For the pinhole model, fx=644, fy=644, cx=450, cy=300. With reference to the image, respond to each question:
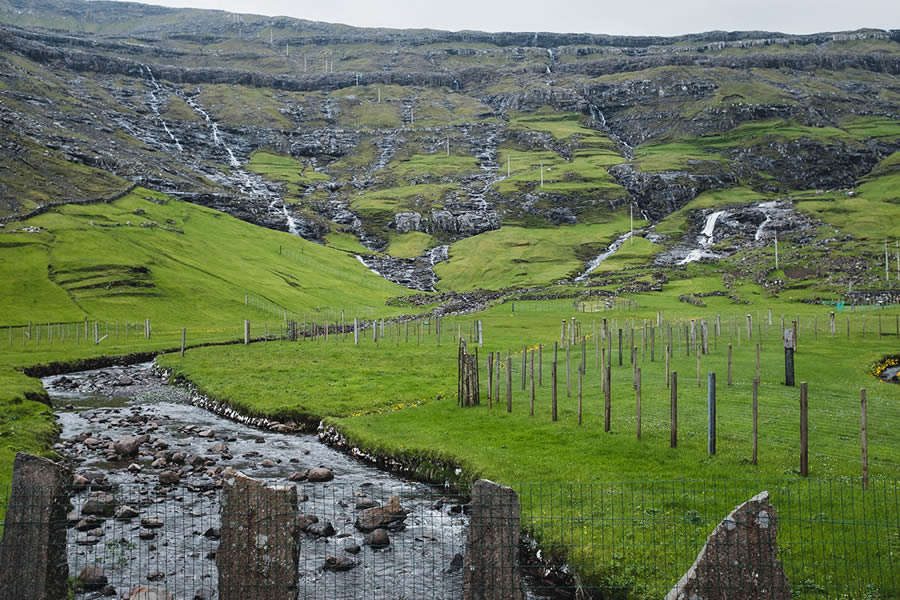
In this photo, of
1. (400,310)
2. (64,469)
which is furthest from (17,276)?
(64,469)

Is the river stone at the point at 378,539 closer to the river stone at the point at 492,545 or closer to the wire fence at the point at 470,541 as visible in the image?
the wire fence at the point at 470,541

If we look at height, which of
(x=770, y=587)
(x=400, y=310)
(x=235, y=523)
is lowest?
(x=400, y=310)

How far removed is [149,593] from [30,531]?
3858 mm

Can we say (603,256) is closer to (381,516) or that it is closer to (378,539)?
(381,516)

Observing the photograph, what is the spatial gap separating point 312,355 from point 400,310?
5948cm

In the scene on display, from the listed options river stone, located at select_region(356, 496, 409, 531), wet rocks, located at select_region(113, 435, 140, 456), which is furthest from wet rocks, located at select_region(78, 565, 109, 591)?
wet rocks, located at select_region(113, 435, 140, 456)

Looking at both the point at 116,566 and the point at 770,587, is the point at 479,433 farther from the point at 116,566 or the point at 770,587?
the point at 770,587

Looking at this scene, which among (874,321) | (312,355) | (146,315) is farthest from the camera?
(146,315)

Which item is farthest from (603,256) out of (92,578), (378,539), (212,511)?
(92,578)

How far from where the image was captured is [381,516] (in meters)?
22.2

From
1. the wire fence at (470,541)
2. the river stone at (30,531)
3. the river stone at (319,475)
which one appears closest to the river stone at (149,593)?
the wire fence at (470,541)

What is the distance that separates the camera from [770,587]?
12.1 metres

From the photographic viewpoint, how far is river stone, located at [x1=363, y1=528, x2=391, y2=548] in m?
20.8

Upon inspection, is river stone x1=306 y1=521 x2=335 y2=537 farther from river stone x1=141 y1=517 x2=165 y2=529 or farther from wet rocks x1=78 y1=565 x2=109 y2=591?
wet rocks x1=78 y1=565 x2=109 y2=591
